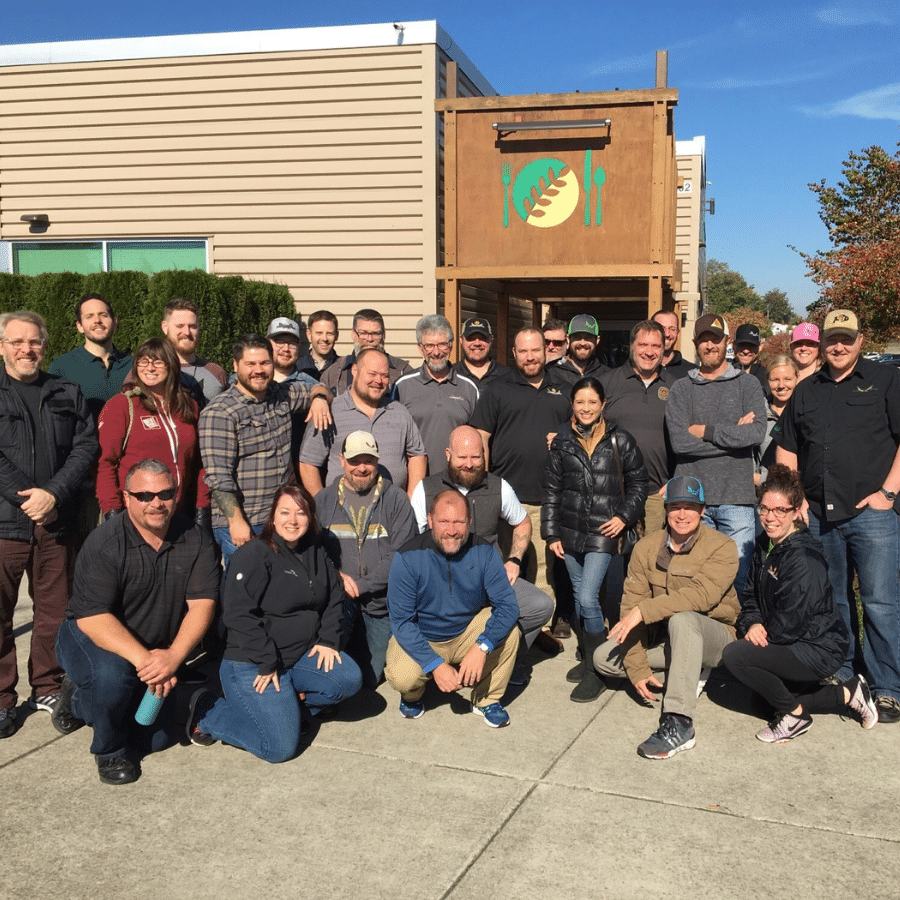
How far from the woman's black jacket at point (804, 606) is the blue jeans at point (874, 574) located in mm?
264

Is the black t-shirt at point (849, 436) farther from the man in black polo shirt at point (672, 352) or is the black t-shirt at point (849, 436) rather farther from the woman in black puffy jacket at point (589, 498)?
the man in black polo shirt at point (672, 352)

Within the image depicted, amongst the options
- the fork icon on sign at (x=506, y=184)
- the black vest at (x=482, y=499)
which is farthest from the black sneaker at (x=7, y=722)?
the fork icon on sign at (x=506, y=184)

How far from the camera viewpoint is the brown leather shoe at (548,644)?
18.9ft

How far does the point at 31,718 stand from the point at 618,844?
3.01 metres

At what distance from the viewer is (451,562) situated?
475 centimetres

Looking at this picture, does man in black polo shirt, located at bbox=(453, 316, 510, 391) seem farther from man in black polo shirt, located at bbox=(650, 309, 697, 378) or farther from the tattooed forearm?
the tattooed forearm

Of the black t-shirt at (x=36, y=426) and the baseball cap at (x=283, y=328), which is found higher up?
the baseball cap at (x=283, y=328)

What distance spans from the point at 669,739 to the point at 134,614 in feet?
8.14

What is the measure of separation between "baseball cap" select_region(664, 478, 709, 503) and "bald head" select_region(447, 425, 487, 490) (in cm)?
106

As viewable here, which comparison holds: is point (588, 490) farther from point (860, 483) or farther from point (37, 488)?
point (37, 488)

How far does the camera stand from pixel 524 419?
5797mm

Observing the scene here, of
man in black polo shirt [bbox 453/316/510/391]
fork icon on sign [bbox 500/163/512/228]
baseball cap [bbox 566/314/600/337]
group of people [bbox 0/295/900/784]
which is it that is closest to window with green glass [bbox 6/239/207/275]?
fork icon on sign [bbox 500/163/512/228]

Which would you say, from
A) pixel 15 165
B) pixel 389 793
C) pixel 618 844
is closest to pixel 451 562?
pixel 389 793

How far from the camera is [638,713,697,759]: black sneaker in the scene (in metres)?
4.21
